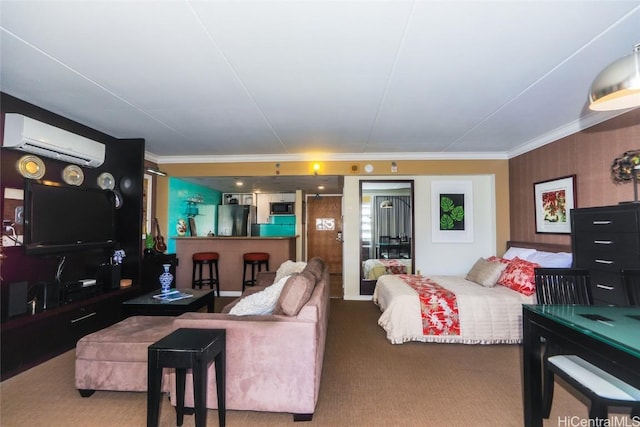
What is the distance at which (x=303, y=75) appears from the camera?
89.7 inches

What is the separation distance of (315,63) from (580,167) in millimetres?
3283

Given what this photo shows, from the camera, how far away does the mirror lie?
5.09m

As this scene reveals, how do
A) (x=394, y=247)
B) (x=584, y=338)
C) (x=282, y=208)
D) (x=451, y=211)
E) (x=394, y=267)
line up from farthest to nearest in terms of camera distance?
(x=282, y=208) → (x=394, y=247) → (x=394, y=267) → (x=451, y=211) → (x=584, y=338)

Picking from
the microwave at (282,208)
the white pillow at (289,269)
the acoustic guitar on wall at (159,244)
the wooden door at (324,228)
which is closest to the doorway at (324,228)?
the wooden door at (324,228)

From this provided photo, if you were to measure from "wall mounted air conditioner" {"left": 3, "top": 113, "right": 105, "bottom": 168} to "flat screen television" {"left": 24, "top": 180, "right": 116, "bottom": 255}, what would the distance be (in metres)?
0.32

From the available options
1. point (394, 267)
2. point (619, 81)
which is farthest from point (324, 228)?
point (619, 81)

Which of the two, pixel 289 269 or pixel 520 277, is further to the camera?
pixel 289 269

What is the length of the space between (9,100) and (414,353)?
4.52 meters

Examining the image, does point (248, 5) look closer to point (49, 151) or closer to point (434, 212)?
point (49, 151)

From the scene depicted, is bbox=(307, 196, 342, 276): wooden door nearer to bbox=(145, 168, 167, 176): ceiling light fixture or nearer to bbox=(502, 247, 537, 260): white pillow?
bbox=(145, 168, 167, 176): ceiling light fixture

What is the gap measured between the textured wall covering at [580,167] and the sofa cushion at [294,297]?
3175 millimetres

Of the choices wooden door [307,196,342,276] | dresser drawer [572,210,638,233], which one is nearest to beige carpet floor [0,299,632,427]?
dresser drawer [572,210,638,233]

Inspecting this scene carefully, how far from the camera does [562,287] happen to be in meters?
2.28

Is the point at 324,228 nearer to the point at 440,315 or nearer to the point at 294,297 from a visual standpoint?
the point at 440,315
